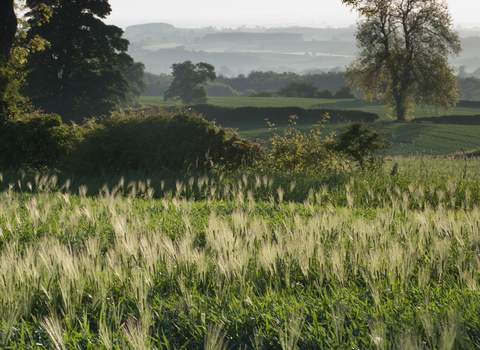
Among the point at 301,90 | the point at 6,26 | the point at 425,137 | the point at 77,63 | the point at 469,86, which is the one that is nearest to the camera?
the point at 6,26

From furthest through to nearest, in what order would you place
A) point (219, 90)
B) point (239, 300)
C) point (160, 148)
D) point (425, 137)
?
point (219, 90)
point (425, 137)
point (160, 148)
point (239, 300)

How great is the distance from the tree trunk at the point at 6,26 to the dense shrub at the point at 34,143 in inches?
111

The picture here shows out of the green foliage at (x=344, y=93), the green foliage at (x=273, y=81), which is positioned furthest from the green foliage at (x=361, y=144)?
the green foliage at (x=273, y=81)

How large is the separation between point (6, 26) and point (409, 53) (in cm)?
4034

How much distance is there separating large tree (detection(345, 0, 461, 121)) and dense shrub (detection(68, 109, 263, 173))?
3479 cm

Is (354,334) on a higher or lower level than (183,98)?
lower

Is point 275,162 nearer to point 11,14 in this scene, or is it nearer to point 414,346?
point 414,346

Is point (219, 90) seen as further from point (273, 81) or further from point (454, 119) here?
point (454, 119)

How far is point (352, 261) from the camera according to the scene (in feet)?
8.68

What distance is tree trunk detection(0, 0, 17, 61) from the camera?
1101cm

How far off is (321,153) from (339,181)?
237cm

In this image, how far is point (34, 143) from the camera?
33.8ft

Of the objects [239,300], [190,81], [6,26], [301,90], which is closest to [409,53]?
[6,26]

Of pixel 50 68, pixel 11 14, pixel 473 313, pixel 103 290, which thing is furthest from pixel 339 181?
pixel 50 68
